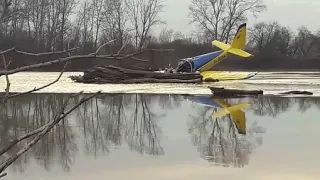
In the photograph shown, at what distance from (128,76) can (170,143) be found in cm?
1939

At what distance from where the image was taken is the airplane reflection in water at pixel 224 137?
7879mm

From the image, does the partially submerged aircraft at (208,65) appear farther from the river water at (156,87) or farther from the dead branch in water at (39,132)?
the dead branch in water at (39,132)

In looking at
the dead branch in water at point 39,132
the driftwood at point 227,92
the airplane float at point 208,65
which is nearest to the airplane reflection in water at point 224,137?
the driftwood at point 227,92

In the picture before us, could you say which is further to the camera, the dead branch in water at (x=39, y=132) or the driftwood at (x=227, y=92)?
the driftwood at (x=227, y=92)

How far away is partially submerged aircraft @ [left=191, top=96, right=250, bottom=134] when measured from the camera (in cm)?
1155

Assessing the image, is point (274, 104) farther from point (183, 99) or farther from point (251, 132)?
point (251, 132)

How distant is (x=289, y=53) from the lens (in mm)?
71938

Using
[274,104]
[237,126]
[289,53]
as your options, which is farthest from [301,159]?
[289,53]

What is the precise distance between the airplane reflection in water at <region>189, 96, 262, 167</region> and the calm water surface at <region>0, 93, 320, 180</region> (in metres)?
0.01

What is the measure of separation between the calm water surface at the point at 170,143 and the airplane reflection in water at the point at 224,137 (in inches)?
0.6

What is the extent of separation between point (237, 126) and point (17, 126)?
15.1 ft

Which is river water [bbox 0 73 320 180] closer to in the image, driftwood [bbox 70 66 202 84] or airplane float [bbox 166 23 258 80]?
driftwood [bbox 70 66 202 84]

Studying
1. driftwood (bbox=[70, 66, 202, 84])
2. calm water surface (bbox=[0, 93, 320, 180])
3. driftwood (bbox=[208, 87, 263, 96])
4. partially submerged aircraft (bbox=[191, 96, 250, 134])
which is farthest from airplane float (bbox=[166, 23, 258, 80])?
calm water surface (bbox=[0, 93, 320, 180])

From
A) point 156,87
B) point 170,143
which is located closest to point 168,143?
point 170,143
